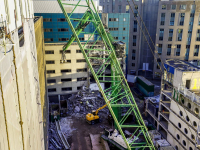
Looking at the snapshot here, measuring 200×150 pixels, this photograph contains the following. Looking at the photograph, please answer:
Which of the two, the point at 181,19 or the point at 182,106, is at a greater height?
the point at 181,19

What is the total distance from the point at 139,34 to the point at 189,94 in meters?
29.9

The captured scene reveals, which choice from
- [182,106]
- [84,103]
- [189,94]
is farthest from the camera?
[84,103]

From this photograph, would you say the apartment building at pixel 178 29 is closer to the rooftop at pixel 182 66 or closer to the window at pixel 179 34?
the window at pixel 179 34

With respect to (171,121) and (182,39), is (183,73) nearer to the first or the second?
(171,121)

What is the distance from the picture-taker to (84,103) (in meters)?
30.7

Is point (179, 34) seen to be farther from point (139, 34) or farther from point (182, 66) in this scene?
point (182, 66)

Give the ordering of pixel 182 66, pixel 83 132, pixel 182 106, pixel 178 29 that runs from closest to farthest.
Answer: pixel 182 106 < pixel 182 66 < pixel 83 132 < pixel 178 29

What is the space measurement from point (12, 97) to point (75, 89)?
30195 millimetres

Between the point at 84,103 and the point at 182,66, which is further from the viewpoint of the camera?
the point at 84,103

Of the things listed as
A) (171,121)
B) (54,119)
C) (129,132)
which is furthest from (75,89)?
(171,121)

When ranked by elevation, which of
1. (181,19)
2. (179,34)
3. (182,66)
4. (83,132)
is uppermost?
(181,19)

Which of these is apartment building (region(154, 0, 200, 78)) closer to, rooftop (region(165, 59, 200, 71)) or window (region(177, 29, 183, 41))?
window (region(177, 29, 183, 41))

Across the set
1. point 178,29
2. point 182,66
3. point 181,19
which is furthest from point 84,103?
point 181,19

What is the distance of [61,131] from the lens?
956 inches
